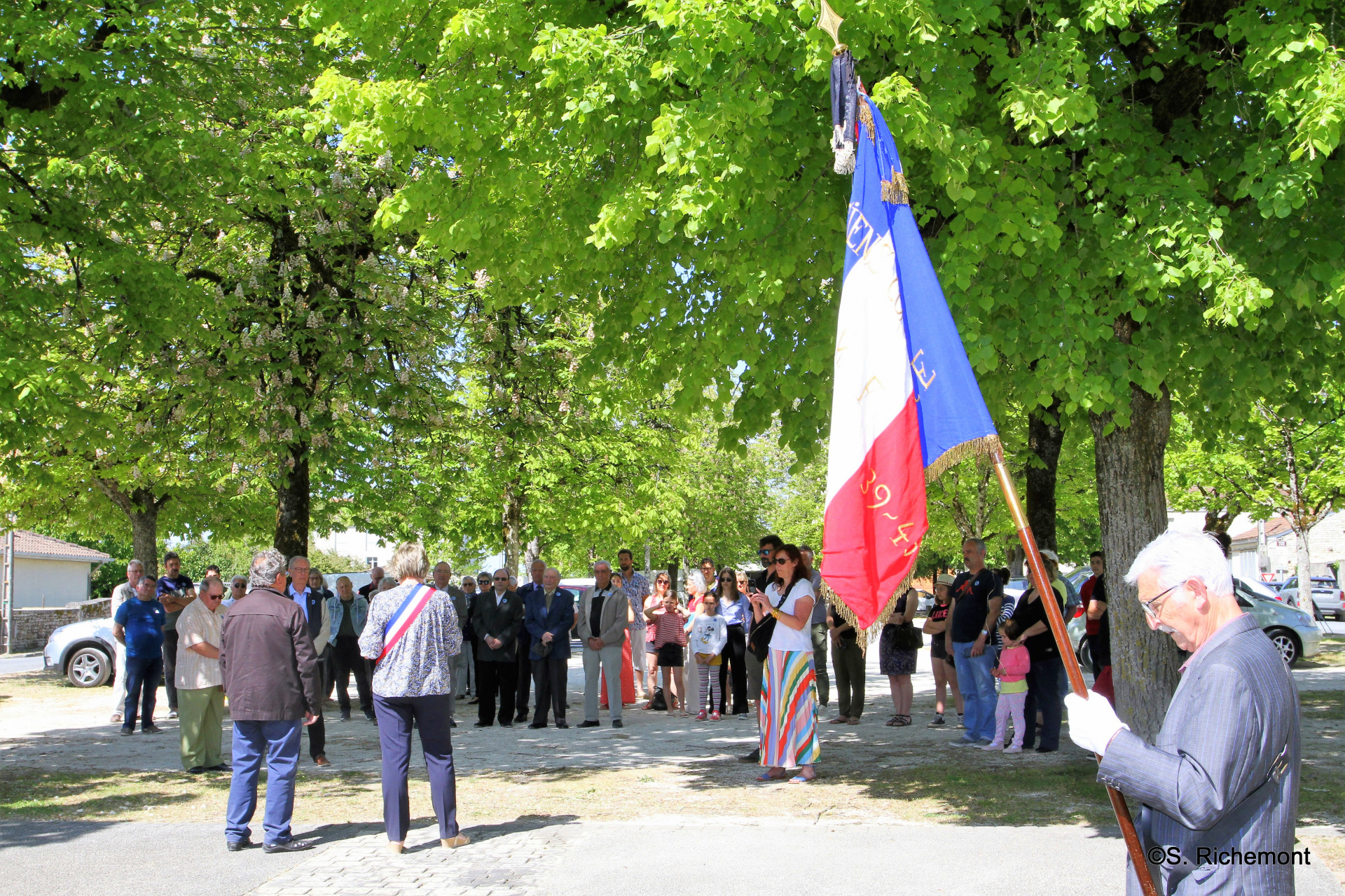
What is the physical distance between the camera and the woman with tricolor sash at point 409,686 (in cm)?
723

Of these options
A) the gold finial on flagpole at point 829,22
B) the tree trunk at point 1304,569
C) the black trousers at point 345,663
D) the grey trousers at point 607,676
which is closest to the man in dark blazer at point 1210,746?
the gold finial on flagpole at point 829,22

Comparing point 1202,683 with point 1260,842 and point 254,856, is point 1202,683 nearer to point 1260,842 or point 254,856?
point 1260,842

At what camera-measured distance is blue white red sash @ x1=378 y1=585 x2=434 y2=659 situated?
→ 289 inches

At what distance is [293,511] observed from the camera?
15.4 metres

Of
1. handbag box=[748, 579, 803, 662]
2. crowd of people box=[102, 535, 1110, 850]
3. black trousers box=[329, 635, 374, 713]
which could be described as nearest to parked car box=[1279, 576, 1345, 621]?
crowd of people box=[102, 535, 1110, 850]

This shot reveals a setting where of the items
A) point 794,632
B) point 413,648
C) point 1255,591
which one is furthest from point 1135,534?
point 1255,591

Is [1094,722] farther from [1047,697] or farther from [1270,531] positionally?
[1270,531]

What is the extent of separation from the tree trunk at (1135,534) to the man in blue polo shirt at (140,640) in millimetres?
10623

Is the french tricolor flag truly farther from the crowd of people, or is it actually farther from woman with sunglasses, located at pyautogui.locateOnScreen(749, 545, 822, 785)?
woman with sunglasses, located at pyautogui.locateOnScreen(749, 545, 822, 785)

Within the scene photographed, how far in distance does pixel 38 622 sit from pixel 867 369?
4411 centimetres

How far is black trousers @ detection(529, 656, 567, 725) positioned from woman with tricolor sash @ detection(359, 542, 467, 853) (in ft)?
21.3

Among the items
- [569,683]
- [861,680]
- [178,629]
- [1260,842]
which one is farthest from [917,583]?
[1260,842]

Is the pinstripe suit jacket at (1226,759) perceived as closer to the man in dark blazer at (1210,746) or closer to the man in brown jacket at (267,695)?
the man in dark blazer at (1210,746)

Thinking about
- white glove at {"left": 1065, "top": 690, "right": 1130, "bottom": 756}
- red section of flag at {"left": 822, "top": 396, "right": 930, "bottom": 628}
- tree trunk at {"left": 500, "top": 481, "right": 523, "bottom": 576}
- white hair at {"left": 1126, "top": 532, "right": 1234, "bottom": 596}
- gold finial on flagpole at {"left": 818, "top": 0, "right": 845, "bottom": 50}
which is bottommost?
white glove at {"left": 1065, "top": 690, "right": 1130, "bottom": 756}
